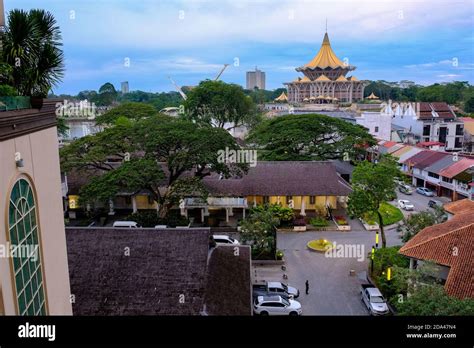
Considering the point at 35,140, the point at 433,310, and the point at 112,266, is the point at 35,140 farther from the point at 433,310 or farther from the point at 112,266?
the point at 433,310

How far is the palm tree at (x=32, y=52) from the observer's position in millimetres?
4062

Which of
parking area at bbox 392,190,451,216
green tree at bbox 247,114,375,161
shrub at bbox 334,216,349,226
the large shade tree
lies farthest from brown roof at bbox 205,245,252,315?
green tree at bbox 247,114,375,161

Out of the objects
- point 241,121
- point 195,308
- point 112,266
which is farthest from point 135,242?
point 241,121

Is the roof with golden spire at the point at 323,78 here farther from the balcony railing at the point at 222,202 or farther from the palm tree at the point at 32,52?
the palm tree at the point at 32,52

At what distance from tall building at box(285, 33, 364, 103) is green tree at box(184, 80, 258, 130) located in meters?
22.3

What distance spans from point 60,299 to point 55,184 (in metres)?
1.17

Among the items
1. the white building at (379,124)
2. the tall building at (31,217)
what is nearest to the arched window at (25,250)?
the tall building at (31,217)

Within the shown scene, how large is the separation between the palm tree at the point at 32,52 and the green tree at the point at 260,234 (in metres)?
7.88

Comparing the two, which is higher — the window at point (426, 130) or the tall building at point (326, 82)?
the tall building at point (326, 82)

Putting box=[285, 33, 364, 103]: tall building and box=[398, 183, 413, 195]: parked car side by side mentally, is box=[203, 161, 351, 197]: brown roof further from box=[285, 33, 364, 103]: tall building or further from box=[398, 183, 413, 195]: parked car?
box=[285, 33, 364, 103]: tall building

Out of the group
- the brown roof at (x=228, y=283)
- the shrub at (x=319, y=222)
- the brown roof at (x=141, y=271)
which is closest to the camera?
the brown roof at (x=141, y=271)

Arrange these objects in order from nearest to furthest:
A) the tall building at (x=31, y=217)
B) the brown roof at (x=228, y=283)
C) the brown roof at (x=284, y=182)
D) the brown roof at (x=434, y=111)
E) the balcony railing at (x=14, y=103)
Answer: the tall building at (x=31, y=217) → the balcony railing at (x=14, y=103) → the brown roof at (x=228, y=283) → the brown roof at (x=284, y=182) → the brown roof at (x=434, y=111)

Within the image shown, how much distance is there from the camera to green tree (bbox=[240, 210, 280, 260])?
1159 cm

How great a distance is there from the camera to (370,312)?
29.7ft
